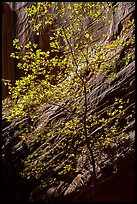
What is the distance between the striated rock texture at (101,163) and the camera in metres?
8.89

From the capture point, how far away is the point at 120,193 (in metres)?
9.09

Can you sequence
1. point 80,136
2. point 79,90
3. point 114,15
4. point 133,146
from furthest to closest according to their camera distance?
point 114,15
point 79,90
point 80,136
point 133,146

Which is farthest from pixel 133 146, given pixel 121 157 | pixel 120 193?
pixel 120 193

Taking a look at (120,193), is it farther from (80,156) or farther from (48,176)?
(48,176)

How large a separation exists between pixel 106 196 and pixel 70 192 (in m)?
1.30

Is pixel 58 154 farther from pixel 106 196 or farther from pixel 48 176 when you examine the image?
pixel 106 196

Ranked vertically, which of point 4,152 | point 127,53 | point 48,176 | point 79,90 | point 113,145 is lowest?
point 48,176

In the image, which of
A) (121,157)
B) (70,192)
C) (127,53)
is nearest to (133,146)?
(121,157)

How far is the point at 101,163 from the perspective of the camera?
9.11 metres

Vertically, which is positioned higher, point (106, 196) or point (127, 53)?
point (127, 53)

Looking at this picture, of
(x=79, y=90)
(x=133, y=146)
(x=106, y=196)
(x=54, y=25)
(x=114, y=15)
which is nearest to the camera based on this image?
(x=133, y=146)

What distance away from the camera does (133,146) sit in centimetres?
867

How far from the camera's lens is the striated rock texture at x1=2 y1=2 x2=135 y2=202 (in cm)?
889

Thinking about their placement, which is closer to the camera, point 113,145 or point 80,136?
point 113,145
